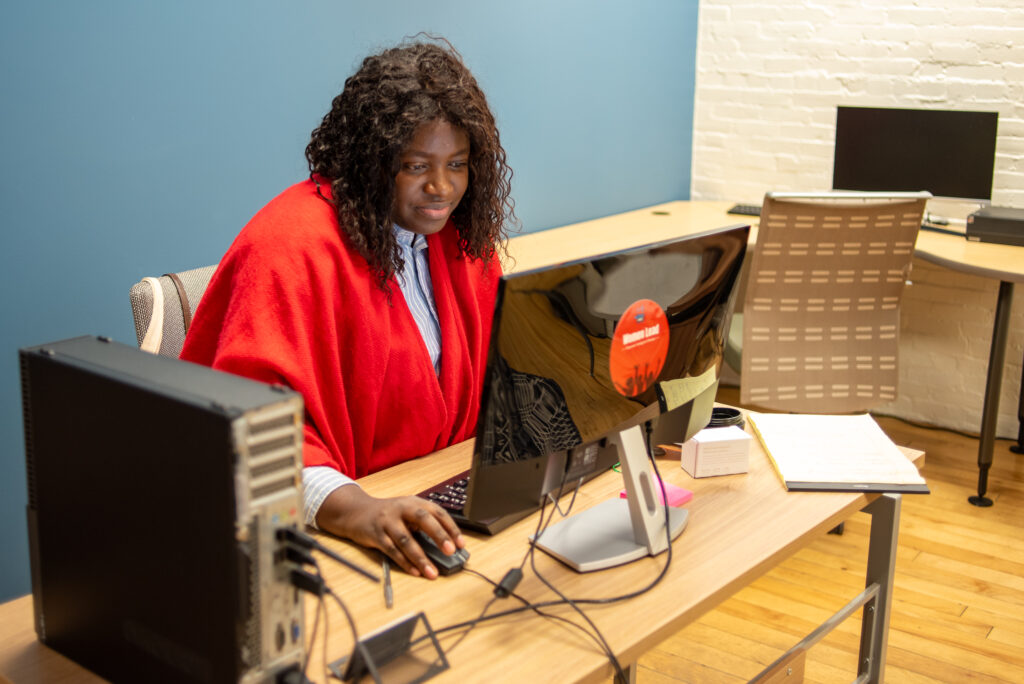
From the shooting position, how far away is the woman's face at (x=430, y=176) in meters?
1.54

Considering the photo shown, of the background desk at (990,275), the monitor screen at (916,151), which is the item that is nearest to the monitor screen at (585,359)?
the background desk at (990,275)

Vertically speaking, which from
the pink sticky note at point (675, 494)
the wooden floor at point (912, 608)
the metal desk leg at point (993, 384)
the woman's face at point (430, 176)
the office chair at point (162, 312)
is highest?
the woman's face at point (430, 176)

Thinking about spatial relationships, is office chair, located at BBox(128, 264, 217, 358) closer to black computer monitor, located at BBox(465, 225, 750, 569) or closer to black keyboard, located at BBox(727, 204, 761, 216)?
black computer monitor, located at BBox(465, 225, 750, 569)

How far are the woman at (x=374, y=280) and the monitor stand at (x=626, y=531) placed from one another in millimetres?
281

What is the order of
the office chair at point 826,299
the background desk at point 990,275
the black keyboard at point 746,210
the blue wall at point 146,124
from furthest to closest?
1. the black keyboard at point 746,210
2. the background desk at point 990,275
3. the office chair at point 826,299
4. the blue wall at point 146,124

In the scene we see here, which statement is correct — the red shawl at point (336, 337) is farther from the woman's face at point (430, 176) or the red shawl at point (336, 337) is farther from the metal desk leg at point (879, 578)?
the metal desk leg at point (879, 578)

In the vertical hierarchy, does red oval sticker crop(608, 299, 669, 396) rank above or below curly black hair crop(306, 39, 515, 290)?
below

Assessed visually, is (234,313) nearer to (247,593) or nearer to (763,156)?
(247,593)

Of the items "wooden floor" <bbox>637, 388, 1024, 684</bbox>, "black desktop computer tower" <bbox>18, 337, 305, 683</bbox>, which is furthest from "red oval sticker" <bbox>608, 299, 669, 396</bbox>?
"wooden floor" <bbox>637, 388, 1024, 684</bbox>

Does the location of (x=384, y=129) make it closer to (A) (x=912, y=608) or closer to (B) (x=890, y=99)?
(A) (x=912, y=608)

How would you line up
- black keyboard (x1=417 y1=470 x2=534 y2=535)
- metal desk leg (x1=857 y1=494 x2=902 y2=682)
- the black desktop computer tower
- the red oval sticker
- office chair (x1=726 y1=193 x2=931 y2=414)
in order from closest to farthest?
1. the black desktop computer tower
2. the red oval sticker
3. black keyboard (x1=417 y1=470 x2=534 y2=535)
4. metal desk leg (x1=857 y1=494 x2=902 y2=682)
5. office chair (x1=726 y1=193 x2=931 y2=414)

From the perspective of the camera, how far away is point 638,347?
1243 mm

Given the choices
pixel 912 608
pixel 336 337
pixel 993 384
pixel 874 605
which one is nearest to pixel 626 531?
pixel 336 337

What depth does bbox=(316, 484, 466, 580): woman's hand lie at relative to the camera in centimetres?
122
